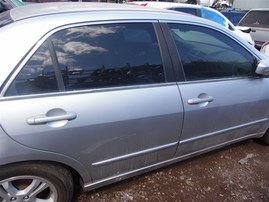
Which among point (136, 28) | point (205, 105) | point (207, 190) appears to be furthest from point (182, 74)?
point (207, 190)

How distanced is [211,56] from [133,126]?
1077 millimetres

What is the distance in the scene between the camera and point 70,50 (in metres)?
1.86

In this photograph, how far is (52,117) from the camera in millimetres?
1725

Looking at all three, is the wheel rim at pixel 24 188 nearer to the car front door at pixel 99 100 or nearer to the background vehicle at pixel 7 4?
the car front door at pixel 99 100

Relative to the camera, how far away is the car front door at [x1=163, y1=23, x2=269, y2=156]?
7.71 ft

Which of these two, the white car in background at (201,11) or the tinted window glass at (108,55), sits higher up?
the tinted window glass at (108,55)

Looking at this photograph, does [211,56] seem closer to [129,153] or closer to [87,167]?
[129,153]

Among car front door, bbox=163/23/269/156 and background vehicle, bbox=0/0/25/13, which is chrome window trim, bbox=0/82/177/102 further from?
background vehicle, bbox=0/0/25/13

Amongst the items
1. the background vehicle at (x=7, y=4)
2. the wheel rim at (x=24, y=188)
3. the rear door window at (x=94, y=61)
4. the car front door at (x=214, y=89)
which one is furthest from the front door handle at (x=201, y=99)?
the background vehicle at (x=7, y=4)

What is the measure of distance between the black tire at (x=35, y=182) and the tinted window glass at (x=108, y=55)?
580 mm

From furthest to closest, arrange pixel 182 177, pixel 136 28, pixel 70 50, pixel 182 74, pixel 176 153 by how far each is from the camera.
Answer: pixel 182 177 → pixel 176 153 → pixel 182 74 → pixel 136 28 → pixel 70 50

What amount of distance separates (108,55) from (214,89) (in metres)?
1.03

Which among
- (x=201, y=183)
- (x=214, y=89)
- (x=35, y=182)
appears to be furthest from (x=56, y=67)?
(x=201, y=183)

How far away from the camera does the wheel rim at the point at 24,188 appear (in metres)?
1.83
